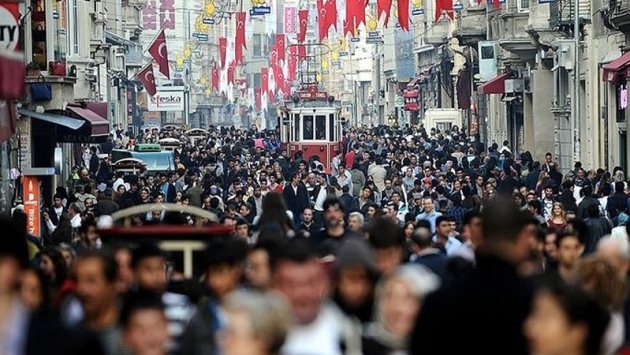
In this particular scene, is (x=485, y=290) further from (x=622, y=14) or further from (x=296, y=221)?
(x=622, y=14)

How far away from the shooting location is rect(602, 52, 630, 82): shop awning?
3640cm

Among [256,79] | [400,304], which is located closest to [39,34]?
[400,304]

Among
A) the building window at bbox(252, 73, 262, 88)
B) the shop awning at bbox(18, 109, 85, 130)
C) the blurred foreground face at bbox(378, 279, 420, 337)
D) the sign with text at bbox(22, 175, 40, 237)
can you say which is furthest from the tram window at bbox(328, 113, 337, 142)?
the building window at bbox(252, 73, 262, 88)

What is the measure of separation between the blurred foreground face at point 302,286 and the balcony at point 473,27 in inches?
2252

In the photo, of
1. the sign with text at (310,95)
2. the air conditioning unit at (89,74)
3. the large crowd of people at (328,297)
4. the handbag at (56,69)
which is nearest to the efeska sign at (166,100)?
the sign with text at (310,95)

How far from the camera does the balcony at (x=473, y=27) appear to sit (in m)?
65.7

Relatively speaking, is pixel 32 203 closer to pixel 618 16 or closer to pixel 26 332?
pixel 618 16

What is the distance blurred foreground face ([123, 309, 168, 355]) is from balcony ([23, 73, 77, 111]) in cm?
2873

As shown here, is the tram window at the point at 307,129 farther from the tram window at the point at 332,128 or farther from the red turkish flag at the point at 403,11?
the red turkish flag at the point at 403,11

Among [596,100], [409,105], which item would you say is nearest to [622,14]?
[596,100]

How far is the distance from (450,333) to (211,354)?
1.77m

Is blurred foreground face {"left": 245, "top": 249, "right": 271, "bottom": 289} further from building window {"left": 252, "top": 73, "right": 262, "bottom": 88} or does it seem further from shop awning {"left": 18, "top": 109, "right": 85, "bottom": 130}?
building window {"left": 252, "top": 73, "right": 262, "bottom": 88}

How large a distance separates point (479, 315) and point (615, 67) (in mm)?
29358

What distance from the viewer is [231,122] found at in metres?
164
